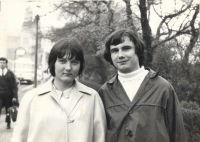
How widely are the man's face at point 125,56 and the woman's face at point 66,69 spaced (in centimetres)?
45

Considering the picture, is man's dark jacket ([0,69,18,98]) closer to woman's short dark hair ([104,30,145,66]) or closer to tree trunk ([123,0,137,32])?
tree trunk ([123,0,137,32])

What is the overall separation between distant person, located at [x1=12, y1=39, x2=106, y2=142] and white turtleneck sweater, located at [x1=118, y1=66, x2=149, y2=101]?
32cm

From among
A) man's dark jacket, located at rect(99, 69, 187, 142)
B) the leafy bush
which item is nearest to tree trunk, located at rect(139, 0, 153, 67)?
the leafy bush

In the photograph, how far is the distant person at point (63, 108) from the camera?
2.46 meters

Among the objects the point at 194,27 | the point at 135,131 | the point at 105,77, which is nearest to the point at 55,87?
the point at 135,131

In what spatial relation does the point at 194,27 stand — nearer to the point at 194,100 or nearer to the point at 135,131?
the point at 194,100

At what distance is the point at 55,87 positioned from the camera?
2.67 m

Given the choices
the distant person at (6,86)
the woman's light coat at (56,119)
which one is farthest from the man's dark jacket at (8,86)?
the woman's light coat at (56,119)

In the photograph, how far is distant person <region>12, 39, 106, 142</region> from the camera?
8.07ft

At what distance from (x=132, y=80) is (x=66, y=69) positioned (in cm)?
69

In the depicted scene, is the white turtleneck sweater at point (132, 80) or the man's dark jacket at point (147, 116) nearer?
the man's dark jacket at point (147, 116)

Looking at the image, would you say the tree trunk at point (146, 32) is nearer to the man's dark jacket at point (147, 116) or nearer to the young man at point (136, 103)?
the young man at point (136, 103)

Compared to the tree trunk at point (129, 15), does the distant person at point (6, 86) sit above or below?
below

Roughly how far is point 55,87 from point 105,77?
1440cm
